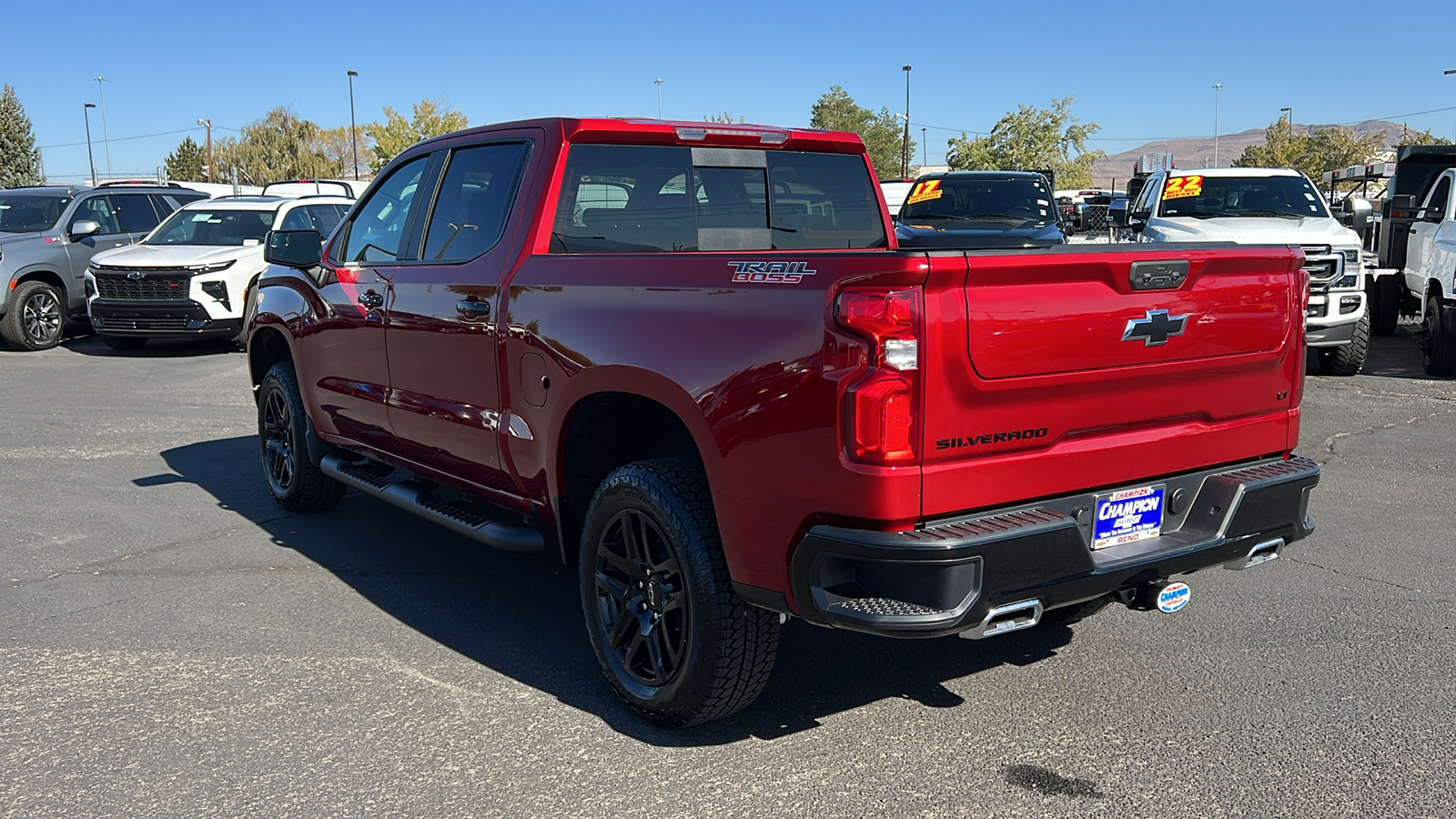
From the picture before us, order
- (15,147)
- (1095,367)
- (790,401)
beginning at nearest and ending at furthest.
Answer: (790,401), (1095,367), (15,147)

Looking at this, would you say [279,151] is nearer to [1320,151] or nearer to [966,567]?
[1320,151]

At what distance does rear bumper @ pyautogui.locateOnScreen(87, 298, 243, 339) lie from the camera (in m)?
13.9

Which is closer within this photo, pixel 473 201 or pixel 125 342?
pixel 473 201

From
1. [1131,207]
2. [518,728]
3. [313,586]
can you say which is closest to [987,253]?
[518,728]

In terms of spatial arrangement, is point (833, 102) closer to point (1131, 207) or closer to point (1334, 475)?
point (1131, 207)

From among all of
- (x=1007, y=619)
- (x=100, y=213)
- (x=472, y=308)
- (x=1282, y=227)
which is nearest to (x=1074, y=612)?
(x=1007, y=619)

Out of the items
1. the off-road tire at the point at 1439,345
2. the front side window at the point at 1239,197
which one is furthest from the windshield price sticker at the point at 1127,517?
the front side window at the point at 1239,197

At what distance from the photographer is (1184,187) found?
43.1ft

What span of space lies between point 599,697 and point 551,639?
2.05 ft

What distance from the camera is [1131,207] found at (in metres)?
14.6

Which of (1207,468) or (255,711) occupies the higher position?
(1207,468)

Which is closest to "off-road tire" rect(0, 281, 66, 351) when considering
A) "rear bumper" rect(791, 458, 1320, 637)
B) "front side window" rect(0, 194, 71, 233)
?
"front side window" rect(0, 194, 71, 233)

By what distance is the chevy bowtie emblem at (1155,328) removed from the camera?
3338 millimetres

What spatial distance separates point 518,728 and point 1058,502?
6.05 feet
